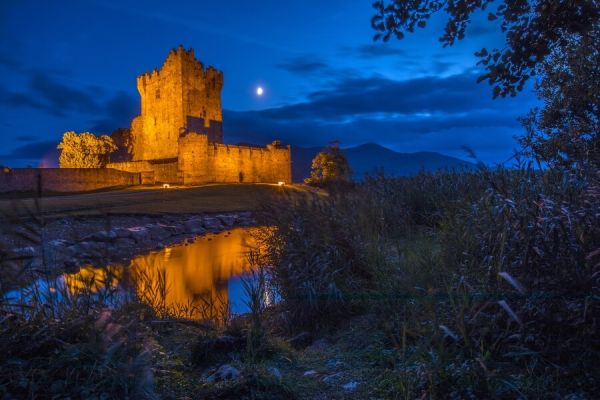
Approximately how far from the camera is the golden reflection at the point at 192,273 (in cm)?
429

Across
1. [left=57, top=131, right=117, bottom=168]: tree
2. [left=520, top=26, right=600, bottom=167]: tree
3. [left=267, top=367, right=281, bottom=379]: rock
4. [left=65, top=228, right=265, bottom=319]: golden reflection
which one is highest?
[left=57, top=131, right=117, bottom=168]: tree

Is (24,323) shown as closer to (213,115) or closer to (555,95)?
(555,95)

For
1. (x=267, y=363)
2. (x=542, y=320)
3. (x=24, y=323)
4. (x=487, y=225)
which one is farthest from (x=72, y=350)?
(x=487, y=225)

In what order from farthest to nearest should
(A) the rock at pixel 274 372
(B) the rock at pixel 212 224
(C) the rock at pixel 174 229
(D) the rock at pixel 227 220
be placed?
(D) the rock at pixel 227 220 < (B) the rock at pixel 212 224 < (C) the rock at pixel 174 229 < (A) the rock at pixel 274 372

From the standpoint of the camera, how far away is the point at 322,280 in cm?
423

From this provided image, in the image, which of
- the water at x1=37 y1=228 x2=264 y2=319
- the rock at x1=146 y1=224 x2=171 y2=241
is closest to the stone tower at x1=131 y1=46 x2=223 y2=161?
the rock at x1=146 y1=224 x2=171 y2=241

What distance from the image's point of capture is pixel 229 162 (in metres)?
43.1

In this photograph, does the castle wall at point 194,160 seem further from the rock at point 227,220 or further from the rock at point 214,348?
the rock at point 214,348

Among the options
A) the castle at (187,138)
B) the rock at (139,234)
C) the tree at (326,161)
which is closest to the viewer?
the rock at (139,234)

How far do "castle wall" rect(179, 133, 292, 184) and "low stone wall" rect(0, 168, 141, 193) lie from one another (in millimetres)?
5952

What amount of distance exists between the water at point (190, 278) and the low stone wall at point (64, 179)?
19587 mm

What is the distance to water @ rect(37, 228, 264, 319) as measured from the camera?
364cm

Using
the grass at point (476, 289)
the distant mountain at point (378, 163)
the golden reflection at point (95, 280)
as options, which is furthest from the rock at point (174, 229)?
the golden reflection at point (95, 280)

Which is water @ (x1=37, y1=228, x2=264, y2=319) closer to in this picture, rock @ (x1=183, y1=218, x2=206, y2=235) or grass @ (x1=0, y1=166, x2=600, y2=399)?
grass @ (x1=0, y1=166, x2=600, y2=399)
